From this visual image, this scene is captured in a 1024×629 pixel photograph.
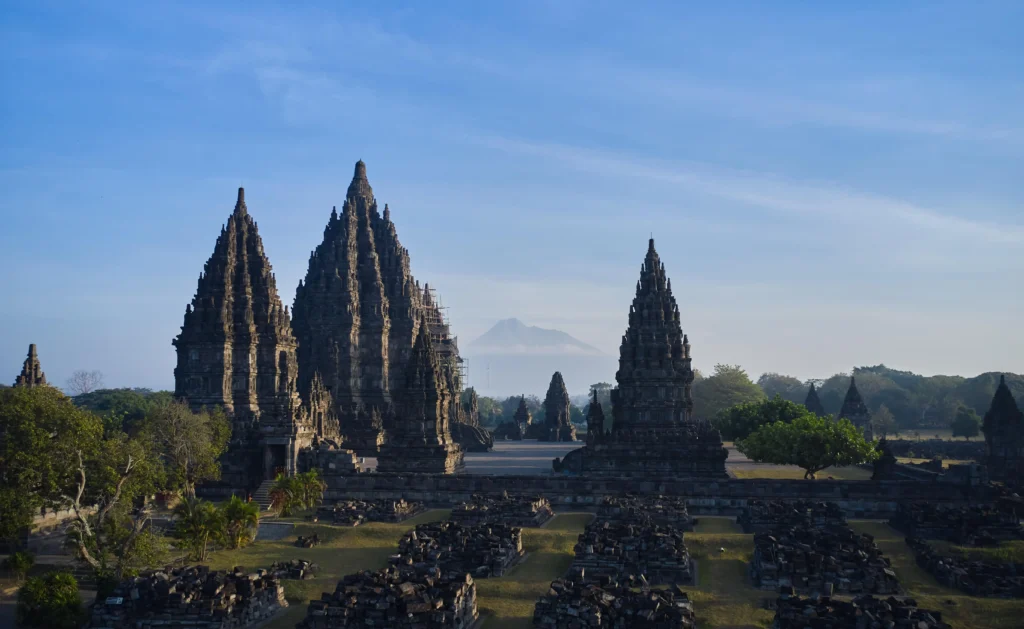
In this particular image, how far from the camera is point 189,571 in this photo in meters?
24.8

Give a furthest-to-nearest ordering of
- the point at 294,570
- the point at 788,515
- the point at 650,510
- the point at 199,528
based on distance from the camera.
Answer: the point at 650,510 < the point at 788,515 < the point at 199,528 < the point at 294,570

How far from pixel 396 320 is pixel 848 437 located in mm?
40213

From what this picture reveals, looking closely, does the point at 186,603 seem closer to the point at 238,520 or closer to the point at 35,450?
the point at 238,520

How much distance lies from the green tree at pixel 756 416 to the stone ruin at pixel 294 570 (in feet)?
125

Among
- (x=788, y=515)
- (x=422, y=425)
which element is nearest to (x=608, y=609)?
(x=788, y=515)

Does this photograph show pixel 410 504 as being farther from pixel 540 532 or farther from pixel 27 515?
pixel 27 515

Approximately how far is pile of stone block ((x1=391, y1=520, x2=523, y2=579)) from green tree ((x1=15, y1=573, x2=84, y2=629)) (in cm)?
852

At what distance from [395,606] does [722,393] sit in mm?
76226

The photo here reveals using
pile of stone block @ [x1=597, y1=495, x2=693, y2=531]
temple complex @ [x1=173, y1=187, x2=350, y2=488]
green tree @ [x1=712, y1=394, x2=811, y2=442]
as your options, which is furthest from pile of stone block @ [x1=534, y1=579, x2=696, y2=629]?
green tree @ [x1=712, y1=394, x2=811, y2=442]

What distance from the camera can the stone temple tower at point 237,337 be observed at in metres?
59.0

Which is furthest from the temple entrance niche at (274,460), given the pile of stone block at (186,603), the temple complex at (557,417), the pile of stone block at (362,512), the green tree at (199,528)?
the temple complex at (557,417)

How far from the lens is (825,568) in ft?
82.1

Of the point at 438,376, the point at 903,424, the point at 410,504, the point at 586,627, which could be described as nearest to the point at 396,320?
the point at 438,376

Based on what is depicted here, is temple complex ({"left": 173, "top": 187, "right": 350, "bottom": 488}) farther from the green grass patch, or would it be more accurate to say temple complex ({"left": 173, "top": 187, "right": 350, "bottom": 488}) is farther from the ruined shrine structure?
the ruined shrine structure
